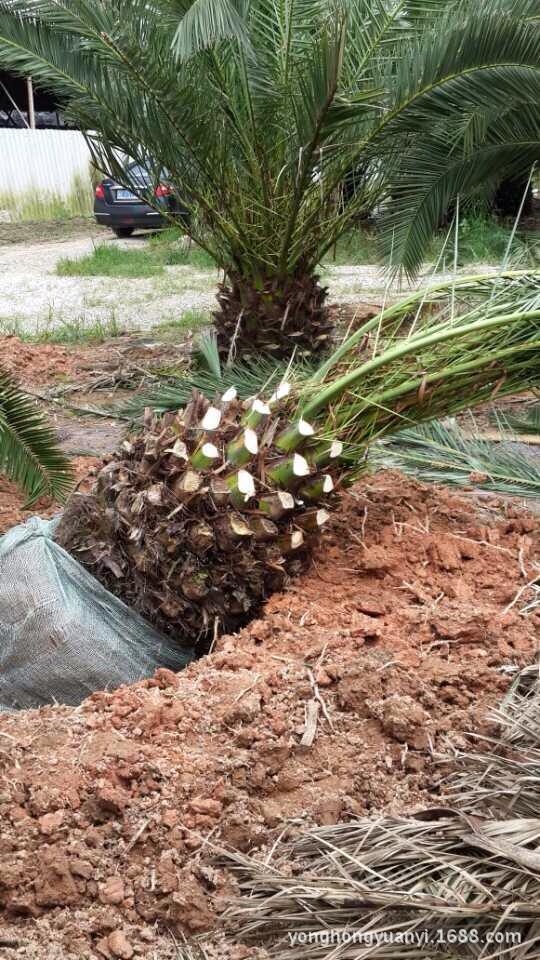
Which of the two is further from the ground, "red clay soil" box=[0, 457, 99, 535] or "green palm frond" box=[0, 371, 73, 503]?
"green palm frond" box=[0, 371, 73, 503]

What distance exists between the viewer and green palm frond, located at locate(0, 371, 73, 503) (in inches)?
141

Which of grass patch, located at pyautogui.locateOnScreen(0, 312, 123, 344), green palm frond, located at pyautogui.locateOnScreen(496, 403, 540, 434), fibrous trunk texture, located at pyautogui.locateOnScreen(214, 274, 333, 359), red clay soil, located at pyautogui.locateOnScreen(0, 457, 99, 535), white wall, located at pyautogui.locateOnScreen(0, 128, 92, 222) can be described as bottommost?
green palm frond, located at pyautogui.locateOnScreen(496, 403, 540, 434)

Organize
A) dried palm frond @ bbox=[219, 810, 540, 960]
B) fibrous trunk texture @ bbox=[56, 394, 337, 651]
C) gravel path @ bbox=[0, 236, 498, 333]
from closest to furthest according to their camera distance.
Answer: dried palm frond @ bbox=[219, 810, 540, 960], fibrous trunk texture @ bbox=[56, 394, 337, 651], gravel path @ bbox=[0, 236, 498, 333]

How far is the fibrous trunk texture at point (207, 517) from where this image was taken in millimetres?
3033

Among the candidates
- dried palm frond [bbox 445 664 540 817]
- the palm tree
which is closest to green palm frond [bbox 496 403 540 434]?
the palm tree

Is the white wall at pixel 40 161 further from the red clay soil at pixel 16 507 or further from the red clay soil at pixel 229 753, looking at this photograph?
the red clay soil at pixel 229 753

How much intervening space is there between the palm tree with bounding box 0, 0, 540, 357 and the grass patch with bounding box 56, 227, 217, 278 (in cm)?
518

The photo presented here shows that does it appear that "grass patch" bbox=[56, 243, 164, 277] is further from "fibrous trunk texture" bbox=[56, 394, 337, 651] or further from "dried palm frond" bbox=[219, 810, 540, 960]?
"dried palm frond" bbox=[219, 810, 540, 960]

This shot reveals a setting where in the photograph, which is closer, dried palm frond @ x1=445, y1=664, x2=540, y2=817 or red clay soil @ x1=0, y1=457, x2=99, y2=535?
dried palm frond @ x1=445, y1=664, x2=540, y2=817

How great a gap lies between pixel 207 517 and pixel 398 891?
53.8 inches

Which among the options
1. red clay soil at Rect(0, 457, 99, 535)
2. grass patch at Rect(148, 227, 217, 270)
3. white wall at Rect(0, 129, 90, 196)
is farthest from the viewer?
white wall at Rect(0, 129, 90, 196)

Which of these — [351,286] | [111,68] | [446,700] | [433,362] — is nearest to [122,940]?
[446,700]

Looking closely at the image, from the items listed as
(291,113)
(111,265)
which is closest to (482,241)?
(111,265)

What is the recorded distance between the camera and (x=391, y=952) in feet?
6.06
